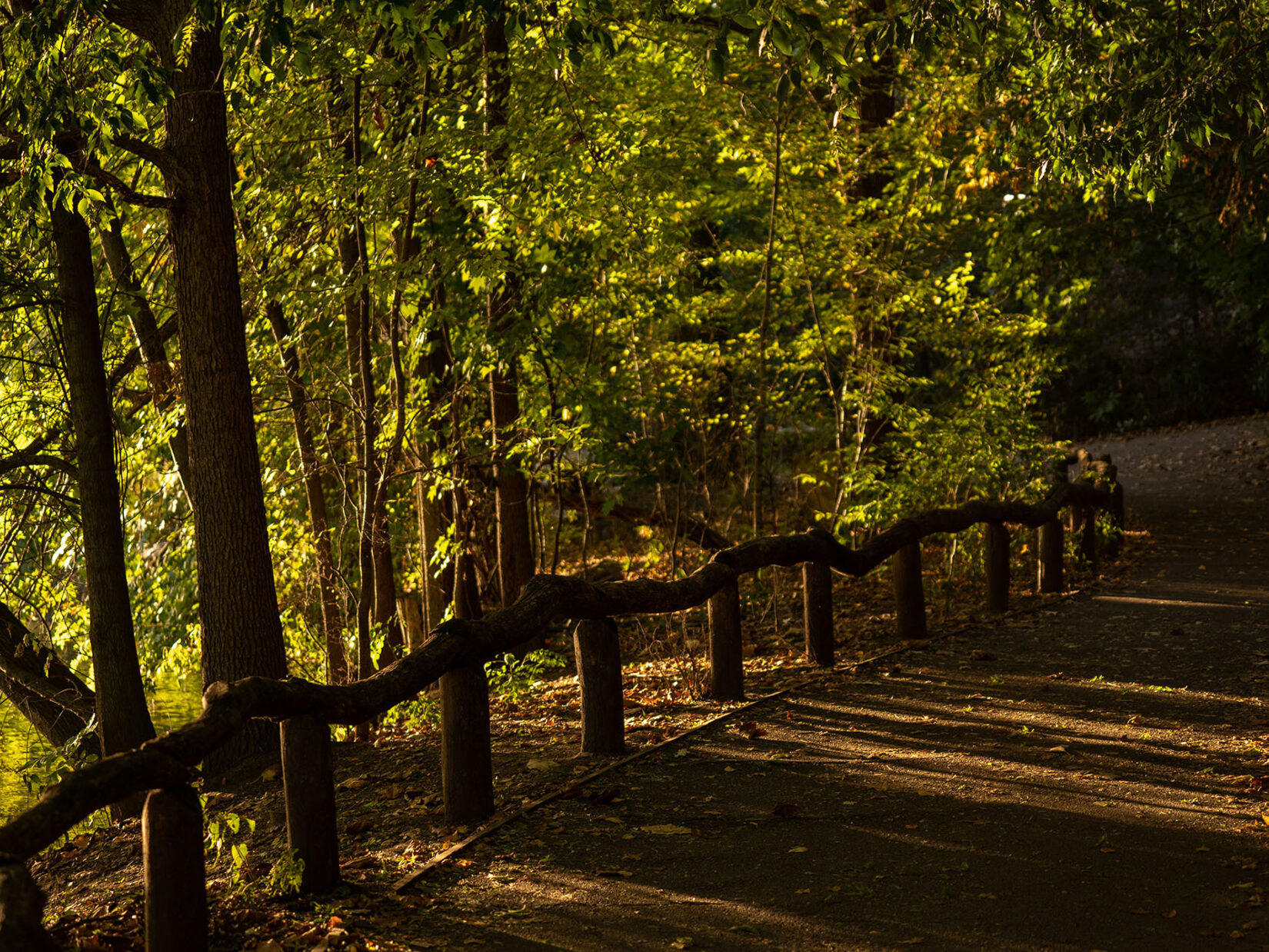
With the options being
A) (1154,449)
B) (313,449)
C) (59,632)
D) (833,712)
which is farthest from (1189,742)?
(1154,449)

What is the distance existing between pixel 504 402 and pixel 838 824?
20.1 feet

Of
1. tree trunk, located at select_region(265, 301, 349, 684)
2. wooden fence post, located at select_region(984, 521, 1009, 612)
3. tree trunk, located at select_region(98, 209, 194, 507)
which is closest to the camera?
tree trunk, located at select_region(98, 209, 194, 507)

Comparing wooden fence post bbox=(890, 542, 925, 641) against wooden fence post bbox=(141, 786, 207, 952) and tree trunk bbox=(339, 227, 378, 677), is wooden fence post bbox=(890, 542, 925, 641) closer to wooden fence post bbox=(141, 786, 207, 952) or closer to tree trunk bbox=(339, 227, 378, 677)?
tree trunk bbox=(339, 227, 378, 677)

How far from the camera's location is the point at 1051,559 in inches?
466

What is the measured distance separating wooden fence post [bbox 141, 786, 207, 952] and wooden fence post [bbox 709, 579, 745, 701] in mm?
4380

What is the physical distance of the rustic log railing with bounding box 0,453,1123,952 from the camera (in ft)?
11.3

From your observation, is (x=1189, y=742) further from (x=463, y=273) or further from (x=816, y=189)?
(x=816, y=189)

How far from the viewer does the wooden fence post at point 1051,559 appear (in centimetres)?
1182

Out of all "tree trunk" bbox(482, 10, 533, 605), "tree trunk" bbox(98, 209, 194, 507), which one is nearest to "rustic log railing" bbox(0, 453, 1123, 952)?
"tree trunk" bbox(482, 10, 533, 605)

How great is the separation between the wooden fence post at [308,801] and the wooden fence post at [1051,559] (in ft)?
30.0

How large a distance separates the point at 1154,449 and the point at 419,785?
25.1 metres

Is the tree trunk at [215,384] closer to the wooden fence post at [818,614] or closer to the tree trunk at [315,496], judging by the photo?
the tree trunk at [315,496]

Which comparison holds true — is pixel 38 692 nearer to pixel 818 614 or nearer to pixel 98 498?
pixel 98 498

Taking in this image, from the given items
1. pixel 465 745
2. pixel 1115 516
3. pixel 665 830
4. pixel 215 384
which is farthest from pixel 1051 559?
pixel 215 384
